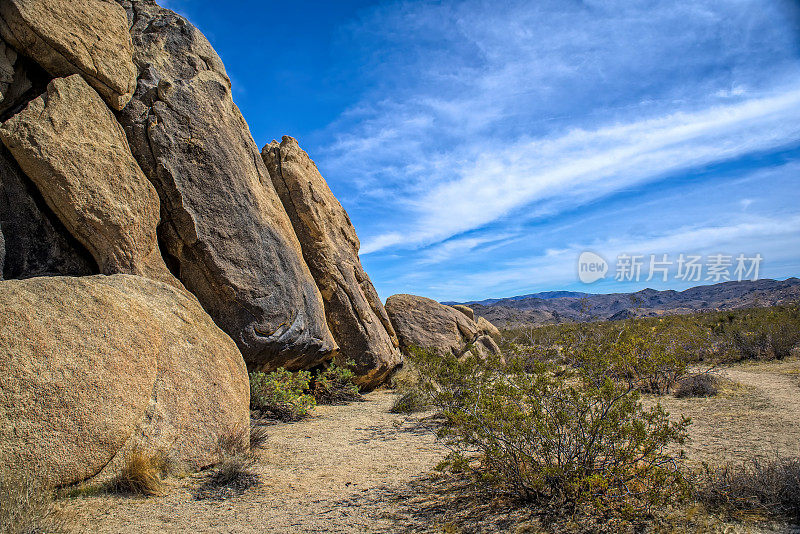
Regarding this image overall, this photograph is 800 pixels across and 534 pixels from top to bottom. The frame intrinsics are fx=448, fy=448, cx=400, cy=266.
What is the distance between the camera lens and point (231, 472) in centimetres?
527

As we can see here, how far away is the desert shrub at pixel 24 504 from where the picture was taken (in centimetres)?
351

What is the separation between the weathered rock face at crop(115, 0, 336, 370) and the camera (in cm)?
842

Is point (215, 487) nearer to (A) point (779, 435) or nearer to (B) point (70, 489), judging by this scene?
(B) point (70, 489)

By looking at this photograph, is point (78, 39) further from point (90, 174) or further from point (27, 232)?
point (27, 232)

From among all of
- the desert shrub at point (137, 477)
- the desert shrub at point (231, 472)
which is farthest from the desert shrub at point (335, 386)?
the desert shrub at point (137, 477)

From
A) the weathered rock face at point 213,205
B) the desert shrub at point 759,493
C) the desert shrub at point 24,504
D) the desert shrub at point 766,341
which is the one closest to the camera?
the desert shrub at point 24,504

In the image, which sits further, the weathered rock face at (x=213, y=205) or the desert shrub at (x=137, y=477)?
the weathered rock face at (x=213, y=205)

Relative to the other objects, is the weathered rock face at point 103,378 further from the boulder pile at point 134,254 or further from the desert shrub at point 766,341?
the desert shrub at point 766,341

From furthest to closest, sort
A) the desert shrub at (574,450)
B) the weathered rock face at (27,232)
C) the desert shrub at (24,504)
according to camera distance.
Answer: the weathered rock face at (27,232) < the desert shrub at (574,450) < the desert shrub at (24,504)

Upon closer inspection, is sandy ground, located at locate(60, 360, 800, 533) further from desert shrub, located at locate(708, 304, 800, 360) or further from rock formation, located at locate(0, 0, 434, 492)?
desert shrub, located at locate(708, 304, 800, 360)

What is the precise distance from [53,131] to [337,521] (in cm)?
695

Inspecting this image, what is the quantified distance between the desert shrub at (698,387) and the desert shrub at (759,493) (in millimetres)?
6878

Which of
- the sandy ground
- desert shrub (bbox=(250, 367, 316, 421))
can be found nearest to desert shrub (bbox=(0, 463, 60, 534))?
the sandy ground

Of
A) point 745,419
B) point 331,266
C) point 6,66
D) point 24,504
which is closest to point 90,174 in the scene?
point 6,66
